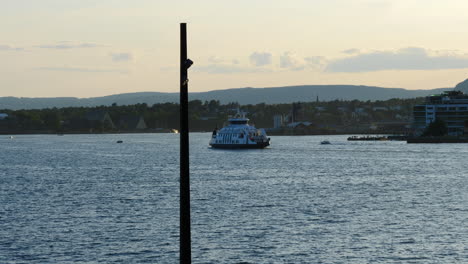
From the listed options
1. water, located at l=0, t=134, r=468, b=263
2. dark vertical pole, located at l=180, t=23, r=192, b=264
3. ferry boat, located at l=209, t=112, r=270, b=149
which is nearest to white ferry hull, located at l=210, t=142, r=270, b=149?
ferry boat, located at l=209, t=112, r=270, b=149

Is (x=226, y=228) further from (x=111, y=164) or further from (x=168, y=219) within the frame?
(x=111, y=164)

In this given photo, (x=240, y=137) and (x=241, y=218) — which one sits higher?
(x=240, y=137)

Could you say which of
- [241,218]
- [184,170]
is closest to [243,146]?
[241,218]

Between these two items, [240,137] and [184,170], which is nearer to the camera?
[184,170]

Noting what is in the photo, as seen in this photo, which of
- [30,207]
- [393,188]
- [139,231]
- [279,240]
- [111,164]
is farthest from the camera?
[111,164]

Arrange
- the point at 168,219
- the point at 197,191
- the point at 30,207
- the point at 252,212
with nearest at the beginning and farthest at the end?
1. the point at 168,219
2. the point at 252,212
3. the point at 30,207
4. the point at 197,191

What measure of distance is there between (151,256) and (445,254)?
14.3 metres

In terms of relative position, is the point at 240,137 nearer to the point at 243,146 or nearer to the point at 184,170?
the point at 243,146

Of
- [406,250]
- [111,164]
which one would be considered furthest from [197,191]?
[111,164]

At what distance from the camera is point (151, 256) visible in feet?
139

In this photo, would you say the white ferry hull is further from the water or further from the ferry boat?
the water

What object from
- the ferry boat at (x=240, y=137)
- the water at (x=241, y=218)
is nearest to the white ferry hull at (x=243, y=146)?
the ferry boat at (x=240, y=137)

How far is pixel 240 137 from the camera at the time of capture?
187 metres

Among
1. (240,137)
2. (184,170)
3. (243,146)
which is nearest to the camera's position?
(184,170)
